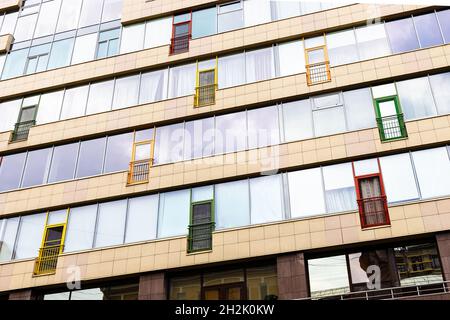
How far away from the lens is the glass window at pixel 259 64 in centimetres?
2359

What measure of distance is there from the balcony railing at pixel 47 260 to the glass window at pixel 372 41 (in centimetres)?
1639

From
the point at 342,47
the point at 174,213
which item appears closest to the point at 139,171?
the point at 174,213

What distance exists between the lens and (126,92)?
25344 mm

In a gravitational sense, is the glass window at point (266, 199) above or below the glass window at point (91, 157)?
below

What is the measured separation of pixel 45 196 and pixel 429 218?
17011 millimetres

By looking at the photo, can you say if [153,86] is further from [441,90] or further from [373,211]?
[441,90]

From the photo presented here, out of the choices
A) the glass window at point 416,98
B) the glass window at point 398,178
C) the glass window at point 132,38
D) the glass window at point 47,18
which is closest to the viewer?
the glass window at point 398,178

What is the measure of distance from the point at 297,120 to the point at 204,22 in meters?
8.13

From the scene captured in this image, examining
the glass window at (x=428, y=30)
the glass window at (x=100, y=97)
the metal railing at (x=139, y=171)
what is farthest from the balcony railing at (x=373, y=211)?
the glass window at (x=100, y=97)

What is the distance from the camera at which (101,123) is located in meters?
24.5

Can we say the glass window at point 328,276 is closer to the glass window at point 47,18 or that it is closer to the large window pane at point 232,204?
the large window pane at point 232,204

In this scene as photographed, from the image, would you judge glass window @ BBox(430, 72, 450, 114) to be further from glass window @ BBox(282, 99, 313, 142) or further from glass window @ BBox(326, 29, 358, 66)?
glass window @ BBox(282, 99, 313, 142)
